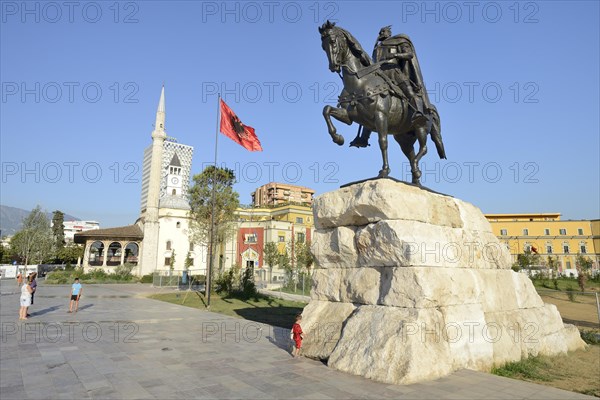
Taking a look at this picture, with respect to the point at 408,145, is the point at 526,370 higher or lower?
lower

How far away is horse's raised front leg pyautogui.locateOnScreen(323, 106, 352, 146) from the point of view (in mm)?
7684

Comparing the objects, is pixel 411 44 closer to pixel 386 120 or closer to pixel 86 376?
pixel 386 120

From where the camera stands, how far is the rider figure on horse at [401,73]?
26.0 feet

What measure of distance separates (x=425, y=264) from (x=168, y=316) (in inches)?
452

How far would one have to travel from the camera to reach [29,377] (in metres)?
5.62

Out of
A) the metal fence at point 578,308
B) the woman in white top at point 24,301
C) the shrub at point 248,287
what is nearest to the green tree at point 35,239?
the shrub at point 248,287

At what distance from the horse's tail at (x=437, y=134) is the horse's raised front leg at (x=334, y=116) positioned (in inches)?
92.9

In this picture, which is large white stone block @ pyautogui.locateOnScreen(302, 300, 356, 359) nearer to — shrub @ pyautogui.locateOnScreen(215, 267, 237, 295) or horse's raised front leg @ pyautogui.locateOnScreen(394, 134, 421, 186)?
horse's raised front leg @ pyautogui.locateOnScreen(394, 134, 421, 186)

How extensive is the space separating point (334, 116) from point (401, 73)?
1835mm

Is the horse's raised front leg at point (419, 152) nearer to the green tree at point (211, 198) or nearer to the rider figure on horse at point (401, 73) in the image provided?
the rider figure on horse at point (401, 73)

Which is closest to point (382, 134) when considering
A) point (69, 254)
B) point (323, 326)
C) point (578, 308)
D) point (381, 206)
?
point (381, 206)

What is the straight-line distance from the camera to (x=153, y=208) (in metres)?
55.5

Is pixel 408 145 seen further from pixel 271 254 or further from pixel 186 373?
pixel 271 254

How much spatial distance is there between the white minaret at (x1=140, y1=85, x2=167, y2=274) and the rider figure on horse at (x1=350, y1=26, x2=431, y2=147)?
51.1 metres
